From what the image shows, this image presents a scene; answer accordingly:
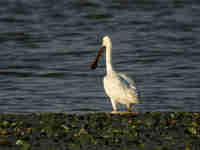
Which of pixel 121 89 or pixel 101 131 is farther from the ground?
pixel 121 89

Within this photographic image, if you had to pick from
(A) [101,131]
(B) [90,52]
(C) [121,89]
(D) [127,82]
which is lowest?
(A) [101,131]

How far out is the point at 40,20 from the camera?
28.6 m

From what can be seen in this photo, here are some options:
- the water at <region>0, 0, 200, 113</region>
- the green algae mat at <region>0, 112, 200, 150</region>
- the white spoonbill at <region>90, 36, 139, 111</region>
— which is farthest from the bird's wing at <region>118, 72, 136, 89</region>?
the water at <region>0, 0, 200, 113</region>

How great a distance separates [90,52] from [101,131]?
39.3 ft

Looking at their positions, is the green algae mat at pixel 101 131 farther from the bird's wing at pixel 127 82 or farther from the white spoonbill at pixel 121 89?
the bird's wing at pixel 127 82

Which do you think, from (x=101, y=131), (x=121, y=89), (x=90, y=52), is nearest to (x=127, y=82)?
(x=121, y=89)

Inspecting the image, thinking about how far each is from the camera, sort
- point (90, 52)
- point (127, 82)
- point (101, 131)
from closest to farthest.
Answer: point (101, 131), point (127, 82), point (90, 52)

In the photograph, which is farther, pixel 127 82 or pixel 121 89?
pixel 127 82

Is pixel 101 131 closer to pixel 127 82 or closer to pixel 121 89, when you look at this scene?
pixel 121 89

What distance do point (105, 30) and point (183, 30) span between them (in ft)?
11.8

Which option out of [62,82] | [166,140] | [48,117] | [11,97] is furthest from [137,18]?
[166,140]

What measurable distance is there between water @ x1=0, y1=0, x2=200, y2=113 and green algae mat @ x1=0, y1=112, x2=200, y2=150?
270cm

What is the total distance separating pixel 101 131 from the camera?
404 inches

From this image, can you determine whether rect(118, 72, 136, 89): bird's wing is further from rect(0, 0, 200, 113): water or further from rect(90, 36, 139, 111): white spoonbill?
rect(0, 0, 200, 113): water
